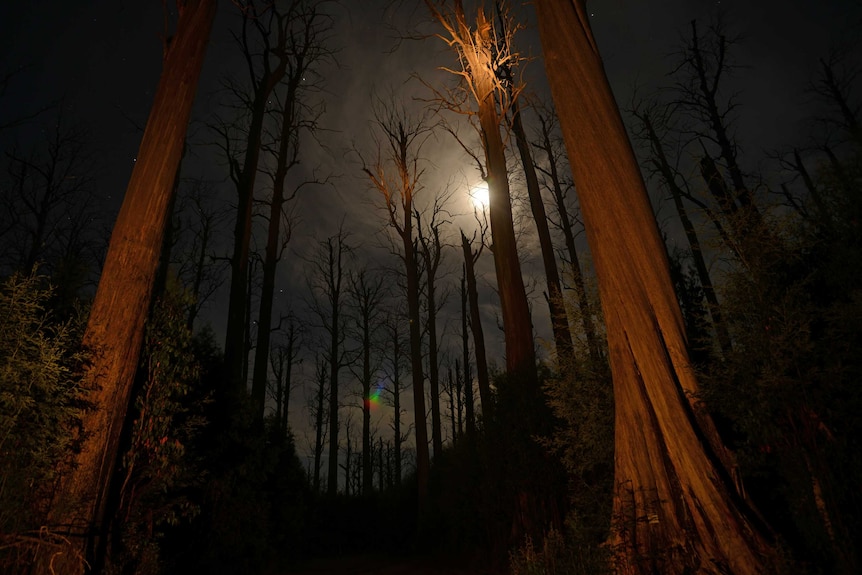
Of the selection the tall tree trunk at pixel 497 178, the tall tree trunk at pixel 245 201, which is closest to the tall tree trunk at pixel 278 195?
the tall tree trunk at pixel 245 201

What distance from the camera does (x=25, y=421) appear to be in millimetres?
3893

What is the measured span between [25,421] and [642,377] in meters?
5.34

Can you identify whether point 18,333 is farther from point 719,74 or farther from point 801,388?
point 719,74

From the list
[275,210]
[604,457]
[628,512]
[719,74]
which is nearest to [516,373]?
[604,457]

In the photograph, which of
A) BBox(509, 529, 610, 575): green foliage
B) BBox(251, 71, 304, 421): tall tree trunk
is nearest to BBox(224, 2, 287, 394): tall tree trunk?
BBox(251, 71, 304, 421): tall tree trunk

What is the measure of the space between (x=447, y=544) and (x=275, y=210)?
1136cm

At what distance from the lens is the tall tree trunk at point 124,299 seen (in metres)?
4.29

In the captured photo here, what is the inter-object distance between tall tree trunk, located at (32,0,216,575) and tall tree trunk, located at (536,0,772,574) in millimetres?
4930

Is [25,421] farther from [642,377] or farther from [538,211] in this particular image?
[538,211]

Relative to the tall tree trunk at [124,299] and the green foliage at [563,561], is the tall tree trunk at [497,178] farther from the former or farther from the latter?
the tall tree trunk at [124,299]

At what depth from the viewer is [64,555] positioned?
411 centimetres

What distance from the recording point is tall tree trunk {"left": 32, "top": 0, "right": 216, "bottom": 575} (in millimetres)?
4293

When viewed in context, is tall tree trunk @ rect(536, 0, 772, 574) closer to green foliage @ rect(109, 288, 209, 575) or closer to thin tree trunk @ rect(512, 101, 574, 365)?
green foliage @ rect(109, 288, 209, 575)

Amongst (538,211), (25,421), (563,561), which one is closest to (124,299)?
(25,421)
